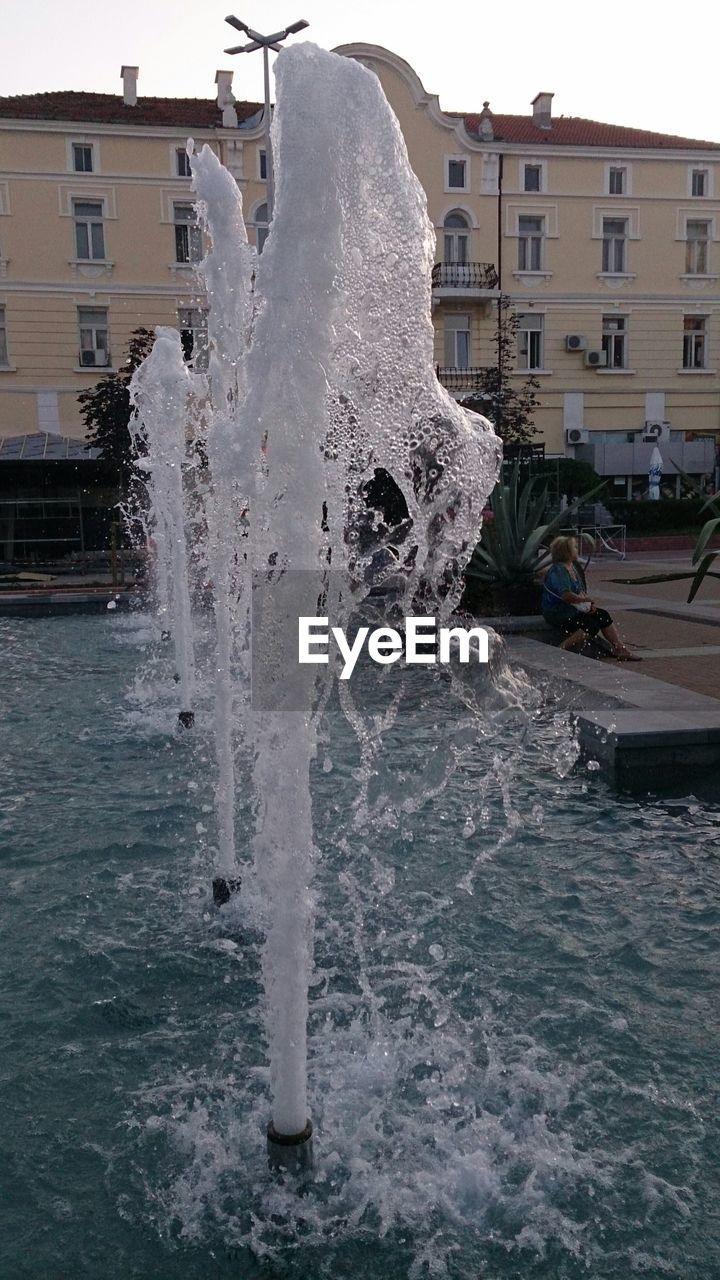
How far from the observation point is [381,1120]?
117 inches

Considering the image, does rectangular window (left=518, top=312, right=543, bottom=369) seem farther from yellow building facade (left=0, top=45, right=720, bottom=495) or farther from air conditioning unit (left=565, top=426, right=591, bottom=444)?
air conditioning unit (left=565, top=426, right=591, bottom=444)

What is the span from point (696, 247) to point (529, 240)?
5504 millimetres

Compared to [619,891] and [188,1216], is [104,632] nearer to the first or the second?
[619,891]

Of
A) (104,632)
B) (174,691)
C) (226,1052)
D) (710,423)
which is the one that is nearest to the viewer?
(226,1052)

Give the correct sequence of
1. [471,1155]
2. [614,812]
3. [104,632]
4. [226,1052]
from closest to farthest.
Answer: [471,1155], [226,1052], [614,812], [104,632]

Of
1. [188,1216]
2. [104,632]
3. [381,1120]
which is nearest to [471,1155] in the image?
[381,1120]

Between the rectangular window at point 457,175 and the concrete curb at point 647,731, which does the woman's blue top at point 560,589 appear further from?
the rectangular window at point 457,175

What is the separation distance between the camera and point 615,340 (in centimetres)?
3384

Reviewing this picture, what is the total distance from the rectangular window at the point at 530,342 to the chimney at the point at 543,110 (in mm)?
6691

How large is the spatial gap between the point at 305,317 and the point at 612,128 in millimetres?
36494

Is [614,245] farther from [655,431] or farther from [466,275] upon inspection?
[655,431]

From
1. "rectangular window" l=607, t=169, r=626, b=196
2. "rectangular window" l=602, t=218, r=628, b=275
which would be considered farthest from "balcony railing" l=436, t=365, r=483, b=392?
"rectangular window" l=607, t=169, r=626, b=196

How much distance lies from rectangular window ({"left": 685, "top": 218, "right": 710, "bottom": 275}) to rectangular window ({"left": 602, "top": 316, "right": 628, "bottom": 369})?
2.71 metres

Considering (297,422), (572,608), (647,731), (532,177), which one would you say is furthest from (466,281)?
(297,422)
